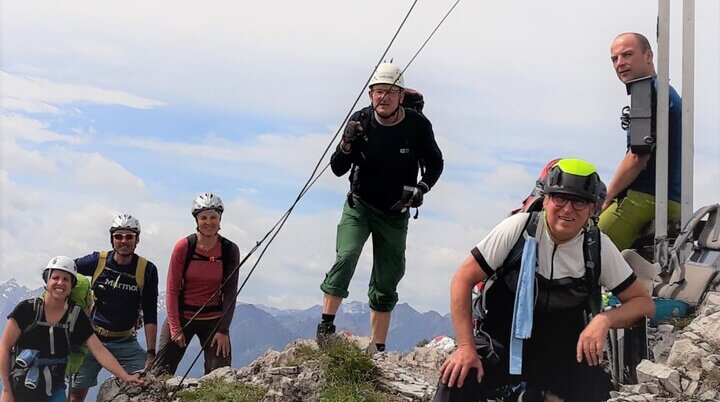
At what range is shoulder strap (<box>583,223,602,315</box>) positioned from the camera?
5.43 meters

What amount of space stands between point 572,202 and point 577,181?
0.14m

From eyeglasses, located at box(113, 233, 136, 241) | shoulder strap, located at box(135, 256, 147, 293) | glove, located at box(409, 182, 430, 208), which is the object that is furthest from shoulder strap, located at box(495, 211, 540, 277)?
eyeglasses, located at box(113, 233, 136, 241)

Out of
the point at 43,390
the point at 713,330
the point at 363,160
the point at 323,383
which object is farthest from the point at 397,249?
the point at 43,390

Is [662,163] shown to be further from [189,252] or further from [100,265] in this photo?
[100,265]

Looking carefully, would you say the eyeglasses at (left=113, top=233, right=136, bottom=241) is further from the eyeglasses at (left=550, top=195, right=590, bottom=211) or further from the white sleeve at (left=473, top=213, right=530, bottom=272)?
the eyeglasses at (left=550, top=195, right=590, bottom=211)

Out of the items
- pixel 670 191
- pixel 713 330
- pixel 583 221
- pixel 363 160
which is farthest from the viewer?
pixel 670 191

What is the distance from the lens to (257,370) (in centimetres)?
905

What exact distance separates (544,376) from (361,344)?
4.15 metres

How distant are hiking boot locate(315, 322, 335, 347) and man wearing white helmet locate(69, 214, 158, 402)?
189 cm

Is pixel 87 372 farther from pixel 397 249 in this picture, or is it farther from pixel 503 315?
pixel 503 315

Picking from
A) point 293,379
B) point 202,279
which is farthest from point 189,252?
point 293,379

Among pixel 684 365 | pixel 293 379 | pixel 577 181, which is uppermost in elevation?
pixel 577 181

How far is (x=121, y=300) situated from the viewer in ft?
29.9

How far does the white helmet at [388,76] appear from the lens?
845 cm
